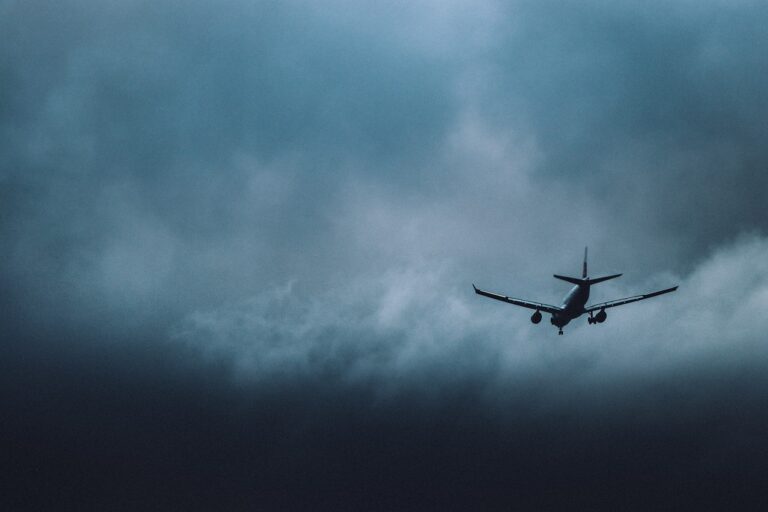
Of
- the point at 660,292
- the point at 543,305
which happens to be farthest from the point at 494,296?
the point at 660,292

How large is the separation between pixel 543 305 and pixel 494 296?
10.3 meters

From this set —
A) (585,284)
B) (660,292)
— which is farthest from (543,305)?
(660,292)

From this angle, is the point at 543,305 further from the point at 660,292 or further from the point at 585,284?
the point at 660,292

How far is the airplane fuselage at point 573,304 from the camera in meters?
140

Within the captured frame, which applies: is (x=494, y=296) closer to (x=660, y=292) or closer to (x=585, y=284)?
(x=585, y=284)

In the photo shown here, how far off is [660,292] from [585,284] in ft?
40.4

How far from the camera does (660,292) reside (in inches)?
5285

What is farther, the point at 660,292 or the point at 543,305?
the point at 543,305

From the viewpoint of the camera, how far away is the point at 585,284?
13762 cm

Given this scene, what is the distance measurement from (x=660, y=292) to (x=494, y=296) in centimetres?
2774

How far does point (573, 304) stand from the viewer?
140750 mm

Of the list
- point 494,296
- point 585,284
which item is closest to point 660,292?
point 585,284

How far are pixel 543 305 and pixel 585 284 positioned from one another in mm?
9039

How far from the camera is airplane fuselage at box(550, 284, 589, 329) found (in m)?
140
